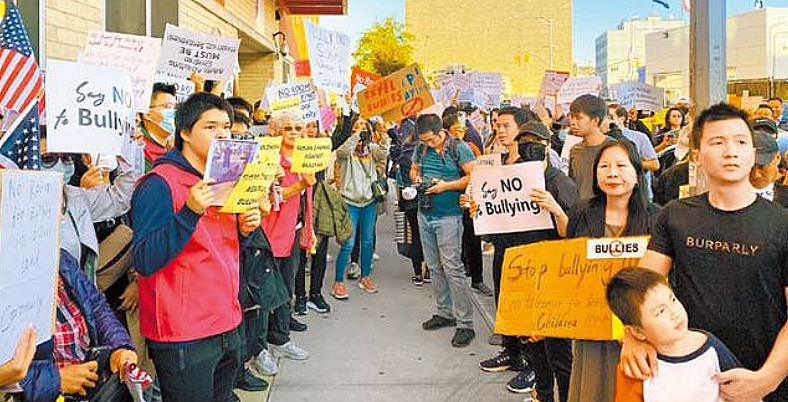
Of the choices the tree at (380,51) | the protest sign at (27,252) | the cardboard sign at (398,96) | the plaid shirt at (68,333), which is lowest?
the plaid shirt at (68,333)

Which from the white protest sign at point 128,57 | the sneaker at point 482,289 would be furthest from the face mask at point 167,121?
the sneaker at point 482,289

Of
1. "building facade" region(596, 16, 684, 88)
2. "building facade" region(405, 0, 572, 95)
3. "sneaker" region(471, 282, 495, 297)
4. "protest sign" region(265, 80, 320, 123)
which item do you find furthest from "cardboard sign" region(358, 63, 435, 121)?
"building facade" region(596, 16, 684, 88)

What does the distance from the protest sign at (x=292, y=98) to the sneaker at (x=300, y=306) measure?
6.51ft

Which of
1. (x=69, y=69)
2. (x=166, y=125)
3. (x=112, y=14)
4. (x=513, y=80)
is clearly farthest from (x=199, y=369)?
(x=513, y=80)

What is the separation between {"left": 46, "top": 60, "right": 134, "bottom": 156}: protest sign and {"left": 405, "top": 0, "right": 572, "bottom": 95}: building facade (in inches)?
2882

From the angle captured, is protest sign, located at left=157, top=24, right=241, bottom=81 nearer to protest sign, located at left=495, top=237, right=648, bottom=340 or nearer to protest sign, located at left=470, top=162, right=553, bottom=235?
→ protest sign, located at left=470, top=162, right=553, bottom=235

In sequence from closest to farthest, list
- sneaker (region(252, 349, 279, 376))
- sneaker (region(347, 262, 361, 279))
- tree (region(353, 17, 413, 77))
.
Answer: sneaker (region(252, 349, 279, 376))
sneaker (region(347, 262, 361, 279))
tree (region(353, 17, 413, 77))

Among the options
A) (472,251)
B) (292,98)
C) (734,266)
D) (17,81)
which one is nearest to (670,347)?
(734,266)

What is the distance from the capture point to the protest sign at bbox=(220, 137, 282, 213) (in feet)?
10.7

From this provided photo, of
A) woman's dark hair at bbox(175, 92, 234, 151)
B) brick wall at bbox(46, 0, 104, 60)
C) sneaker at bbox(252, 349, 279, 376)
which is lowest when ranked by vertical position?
sneaker at bbox(252, 349, 279, 376)

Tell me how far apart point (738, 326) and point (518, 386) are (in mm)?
2804

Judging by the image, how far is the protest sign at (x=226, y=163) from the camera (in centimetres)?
306

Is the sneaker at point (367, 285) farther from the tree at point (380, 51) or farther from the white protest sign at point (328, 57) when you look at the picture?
the tree at point (380, 51)

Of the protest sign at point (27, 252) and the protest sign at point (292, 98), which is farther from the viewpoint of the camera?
the protest sign at point (292, 98)
